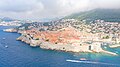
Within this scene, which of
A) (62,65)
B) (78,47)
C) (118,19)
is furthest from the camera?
(118,19)

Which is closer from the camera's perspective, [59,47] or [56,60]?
[56,60]

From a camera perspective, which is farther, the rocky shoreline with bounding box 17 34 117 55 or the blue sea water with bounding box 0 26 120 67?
the rocky shoreline with bounding box 17 34 117 55

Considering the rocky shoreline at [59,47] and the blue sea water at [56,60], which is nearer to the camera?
the blue sea water at [56,60]

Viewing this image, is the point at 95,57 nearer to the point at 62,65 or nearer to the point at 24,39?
the point at 62,65

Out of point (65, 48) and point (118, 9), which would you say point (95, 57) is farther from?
point (118, 9)

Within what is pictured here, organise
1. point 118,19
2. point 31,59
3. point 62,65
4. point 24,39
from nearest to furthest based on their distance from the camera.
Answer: point 62,65
point 31,59
point 24,39
point 118,19

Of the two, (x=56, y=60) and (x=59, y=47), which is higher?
(x=59, y=47)

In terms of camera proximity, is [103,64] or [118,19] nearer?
[103,64]

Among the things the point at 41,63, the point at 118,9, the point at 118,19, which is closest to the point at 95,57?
the point at 41,63

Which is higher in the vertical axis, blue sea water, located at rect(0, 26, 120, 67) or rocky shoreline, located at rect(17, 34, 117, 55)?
rocky shoreline, located at rect(17, 34, 117, 55)

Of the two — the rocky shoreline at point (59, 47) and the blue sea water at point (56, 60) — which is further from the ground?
the rocky shoreline at point (59, 47)

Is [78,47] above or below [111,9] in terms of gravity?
below
